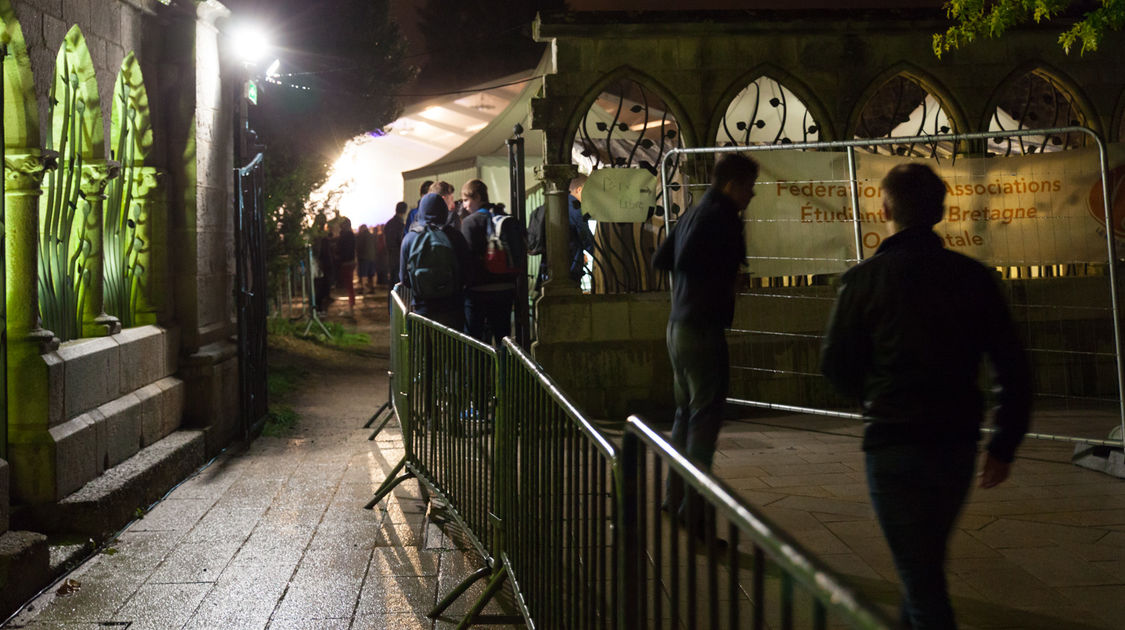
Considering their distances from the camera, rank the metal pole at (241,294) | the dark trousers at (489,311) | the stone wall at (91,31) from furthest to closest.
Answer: the dark trousers at (489,311)
the metal pole at (241,294)
the stone wall at (91,31)

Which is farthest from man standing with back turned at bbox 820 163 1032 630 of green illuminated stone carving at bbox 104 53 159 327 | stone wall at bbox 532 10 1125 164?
stone wall at bbox 532 10 1125 164

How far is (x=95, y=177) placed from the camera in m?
7.10

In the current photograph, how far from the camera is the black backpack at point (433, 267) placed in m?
9.18

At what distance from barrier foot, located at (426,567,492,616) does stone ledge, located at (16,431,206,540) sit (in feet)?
7.11

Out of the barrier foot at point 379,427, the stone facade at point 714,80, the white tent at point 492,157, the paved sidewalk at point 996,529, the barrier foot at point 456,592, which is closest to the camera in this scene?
the paved sidewalk at point 996,529

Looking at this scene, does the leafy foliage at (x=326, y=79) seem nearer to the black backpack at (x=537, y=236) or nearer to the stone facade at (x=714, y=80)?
the black backpack at (x=537, y=236)

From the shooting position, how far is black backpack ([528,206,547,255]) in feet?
33.5

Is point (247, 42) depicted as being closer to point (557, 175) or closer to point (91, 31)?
point (91, 31)

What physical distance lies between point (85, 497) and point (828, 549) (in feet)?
12.4

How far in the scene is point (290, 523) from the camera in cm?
627

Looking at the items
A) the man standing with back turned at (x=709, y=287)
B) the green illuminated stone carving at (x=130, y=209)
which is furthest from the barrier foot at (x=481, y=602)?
the green illuminated stone carving at (x=130, y=209)

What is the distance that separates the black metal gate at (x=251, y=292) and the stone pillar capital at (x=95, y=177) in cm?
180

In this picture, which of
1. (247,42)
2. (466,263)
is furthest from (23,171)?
(466,263)

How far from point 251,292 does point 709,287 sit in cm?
518
